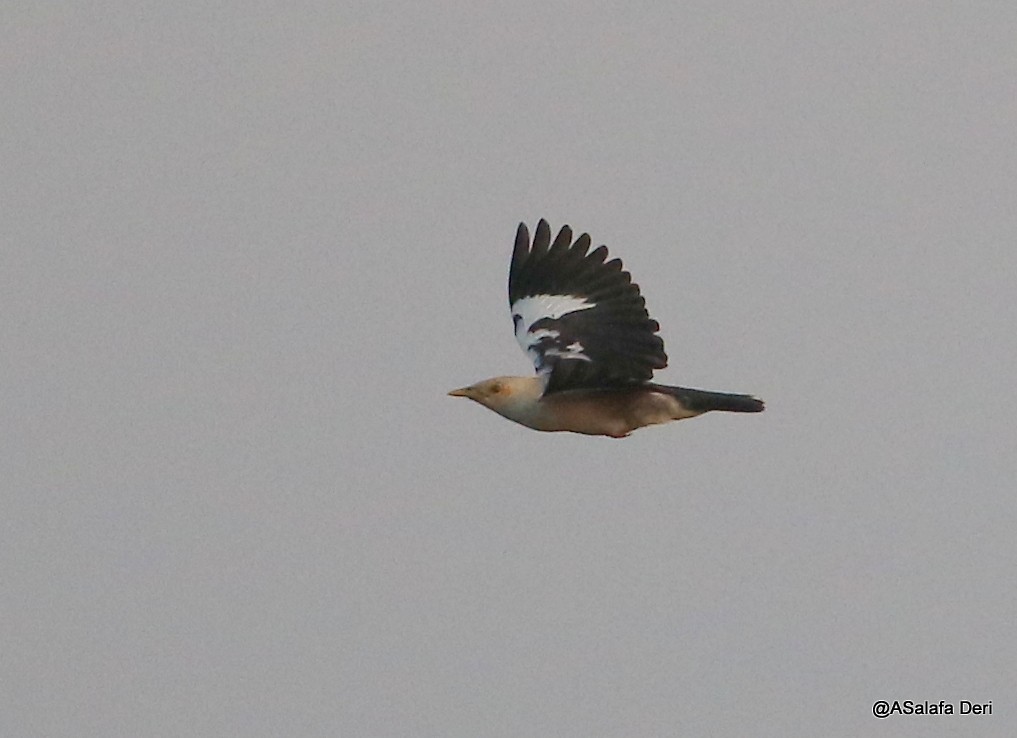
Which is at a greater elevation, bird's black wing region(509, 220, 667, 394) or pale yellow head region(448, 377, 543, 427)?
bird's black wing region(509, 220, 667, 394)

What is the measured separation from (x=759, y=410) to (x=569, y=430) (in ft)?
4.40

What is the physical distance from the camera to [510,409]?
37.0 ft

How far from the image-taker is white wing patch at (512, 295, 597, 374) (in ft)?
37.5

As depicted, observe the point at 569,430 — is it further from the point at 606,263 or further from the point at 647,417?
the point at 606,263

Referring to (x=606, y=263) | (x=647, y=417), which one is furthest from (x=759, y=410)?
(x=606, y=263)

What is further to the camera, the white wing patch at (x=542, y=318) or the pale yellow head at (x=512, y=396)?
the white wing patch at (x=542, y=318)

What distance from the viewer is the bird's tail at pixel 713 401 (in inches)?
445

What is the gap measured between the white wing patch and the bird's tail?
2.36 ft

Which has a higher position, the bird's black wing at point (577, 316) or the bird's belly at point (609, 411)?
the bird's black wing at point (577, 316)

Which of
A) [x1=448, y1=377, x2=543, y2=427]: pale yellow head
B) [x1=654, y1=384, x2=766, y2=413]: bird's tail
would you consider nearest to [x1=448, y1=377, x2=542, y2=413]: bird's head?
[x1=448, y1=377, x2=543, y2=427]: pale yellow head

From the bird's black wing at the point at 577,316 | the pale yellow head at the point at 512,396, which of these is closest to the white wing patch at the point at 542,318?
the bird's black wing at the point at 577,316

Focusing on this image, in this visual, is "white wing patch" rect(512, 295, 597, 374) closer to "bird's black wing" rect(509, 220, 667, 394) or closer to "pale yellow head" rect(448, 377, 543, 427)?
"bird's black wing" rect(509, 220, 667, 394)

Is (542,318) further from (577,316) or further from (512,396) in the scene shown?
(512,396)

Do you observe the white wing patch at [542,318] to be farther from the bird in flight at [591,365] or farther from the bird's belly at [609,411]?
the bird's belly at [609,411]
